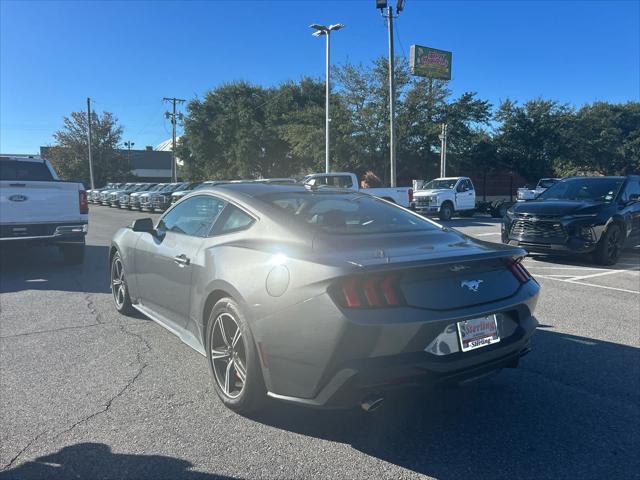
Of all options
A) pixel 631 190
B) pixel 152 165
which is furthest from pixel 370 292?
pixel 152 165

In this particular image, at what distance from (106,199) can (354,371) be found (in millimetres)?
37002

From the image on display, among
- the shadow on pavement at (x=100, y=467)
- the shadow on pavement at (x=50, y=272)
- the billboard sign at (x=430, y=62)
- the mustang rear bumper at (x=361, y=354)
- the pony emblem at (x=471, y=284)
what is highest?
the billboard sign at (x=430, y=62)

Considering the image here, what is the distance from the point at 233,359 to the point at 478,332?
1604 mm

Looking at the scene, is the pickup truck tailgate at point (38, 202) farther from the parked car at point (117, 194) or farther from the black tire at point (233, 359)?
the parked car at point (117, 194)

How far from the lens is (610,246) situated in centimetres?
926

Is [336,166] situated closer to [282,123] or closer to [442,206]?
[282,123]

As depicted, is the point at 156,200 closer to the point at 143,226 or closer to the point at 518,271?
the point at 143,226

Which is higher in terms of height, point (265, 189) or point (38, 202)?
point (265, 189)

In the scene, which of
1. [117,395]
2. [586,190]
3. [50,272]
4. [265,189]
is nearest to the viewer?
[117,395]

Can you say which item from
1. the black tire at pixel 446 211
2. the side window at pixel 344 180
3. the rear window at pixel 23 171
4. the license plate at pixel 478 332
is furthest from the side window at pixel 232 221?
the black tire at pixel 446 211

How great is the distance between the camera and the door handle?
3.93 metres

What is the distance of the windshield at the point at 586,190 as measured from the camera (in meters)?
9.81

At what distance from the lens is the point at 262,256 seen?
3180 millimetres

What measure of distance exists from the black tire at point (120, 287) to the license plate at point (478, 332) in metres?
3.86
